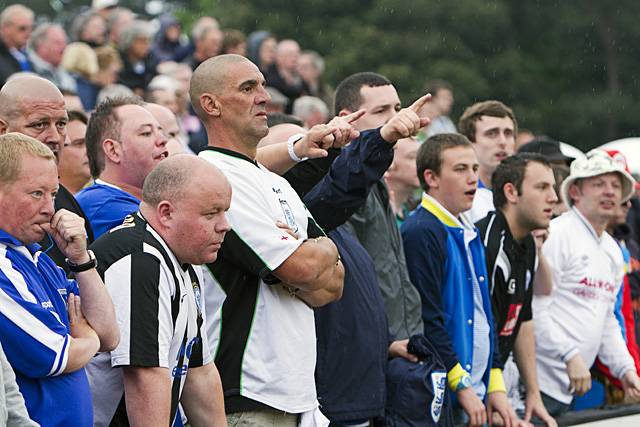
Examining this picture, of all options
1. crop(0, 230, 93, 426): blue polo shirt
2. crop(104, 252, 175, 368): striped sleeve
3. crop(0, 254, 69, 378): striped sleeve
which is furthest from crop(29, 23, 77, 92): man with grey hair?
crop(0, 254, 69, 378): striped sleeve

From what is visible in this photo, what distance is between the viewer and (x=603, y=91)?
3556 centimetres

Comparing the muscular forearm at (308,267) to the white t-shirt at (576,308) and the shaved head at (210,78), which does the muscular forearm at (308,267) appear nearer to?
the shaved head at (210,78)

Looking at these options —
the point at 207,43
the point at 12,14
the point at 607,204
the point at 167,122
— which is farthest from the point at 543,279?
the point at 207,43

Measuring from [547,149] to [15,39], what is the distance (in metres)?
4.84

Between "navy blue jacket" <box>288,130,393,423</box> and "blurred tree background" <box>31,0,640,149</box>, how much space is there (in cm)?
2472

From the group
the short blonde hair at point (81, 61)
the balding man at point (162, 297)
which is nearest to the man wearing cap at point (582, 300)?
the balding man at point (162, 297)

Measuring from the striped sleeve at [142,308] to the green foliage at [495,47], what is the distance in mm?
25906

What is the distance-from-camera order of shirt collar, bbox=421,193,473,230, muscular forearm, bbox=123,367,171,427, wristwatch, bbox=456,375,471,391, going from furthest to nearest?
shirt collar, bbox=421,193,473,230 → wristwatch, bbox=456,375,471,391 → muscular forearm, bbox=123,367,171,427

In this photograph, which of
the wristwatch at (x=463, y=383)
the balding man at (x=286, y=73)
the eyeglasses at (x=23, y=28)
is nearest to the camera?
the wristwatch at (x=463, y=383)

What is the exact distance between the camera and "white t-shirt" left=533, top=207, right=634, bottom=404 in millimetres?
7660

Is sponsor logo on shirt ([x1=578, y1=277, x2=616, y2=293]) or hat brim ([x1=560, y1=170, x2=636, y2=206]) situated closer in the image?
sponsor logo on shirt ([x1=578, y1=277, x2=616, y2=293])

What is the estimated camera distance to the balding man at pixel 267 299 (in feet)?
15.8

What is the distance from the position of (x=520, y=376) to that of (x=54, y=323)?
13.7 ft

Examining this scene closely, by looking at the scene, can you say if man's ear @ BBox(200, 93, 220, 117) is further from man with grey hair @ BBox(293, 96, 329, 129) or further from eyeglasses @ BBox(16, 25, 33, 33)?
eyeglasses @ BBox(16, 25, 33, 33)
